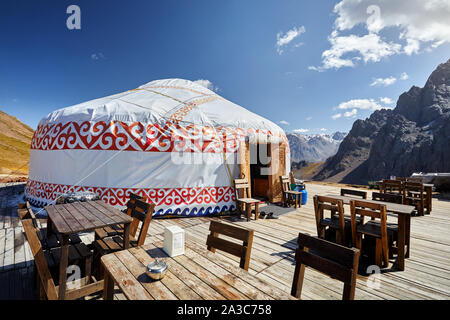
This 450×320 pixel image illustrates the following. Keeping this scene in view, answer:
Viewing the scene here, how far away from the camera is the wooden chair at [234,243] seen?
1.71m

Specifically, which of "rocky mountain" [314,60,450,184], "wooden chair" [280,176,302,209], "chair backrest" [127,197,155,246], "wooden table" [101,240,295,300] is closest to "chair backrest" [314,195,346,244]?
"wooden table" [101,240,295,300]

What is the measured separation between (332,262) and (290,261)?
1791 millimetres

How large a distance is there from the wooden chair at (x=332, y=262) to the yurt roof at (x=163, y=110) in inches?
190

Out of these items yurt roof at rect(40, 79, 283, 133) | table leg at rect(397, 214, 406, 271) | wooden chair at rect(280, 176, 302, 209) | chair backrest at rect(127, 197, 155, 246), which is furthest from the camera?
wooden chair at rect(280, 176, 302, 209)

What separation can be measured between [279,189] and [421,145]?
67881 mm

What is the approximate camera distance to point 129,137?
16.6 ft

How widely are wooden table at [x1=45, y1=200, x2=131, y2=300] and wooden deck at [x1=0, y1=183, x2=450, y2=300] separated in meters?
0.62

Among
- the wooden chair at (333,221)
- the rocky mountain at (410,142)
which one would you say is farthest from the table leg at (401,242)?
the rocky mountain at (410,142)

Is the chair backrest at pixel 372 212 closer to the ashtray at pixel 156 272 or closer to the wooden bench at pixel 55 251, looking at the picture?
the ashtray at pixel 156 272

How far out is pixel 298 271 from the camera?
5.06 feet

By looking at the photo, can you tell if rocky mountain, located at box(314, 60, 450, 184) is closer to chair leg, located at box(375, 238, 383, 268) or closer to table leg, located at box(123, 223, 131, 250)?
chair leg, located at box(375, 238, 383, 268)

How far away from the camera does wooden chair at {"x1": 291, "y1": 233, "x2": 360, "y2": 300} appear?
50.5 inches

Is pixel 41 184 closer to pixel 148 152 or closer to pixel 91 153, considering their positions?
pixel 91 153

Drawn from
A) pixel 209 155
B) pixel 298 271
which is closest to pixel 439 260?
pixel 298 271
